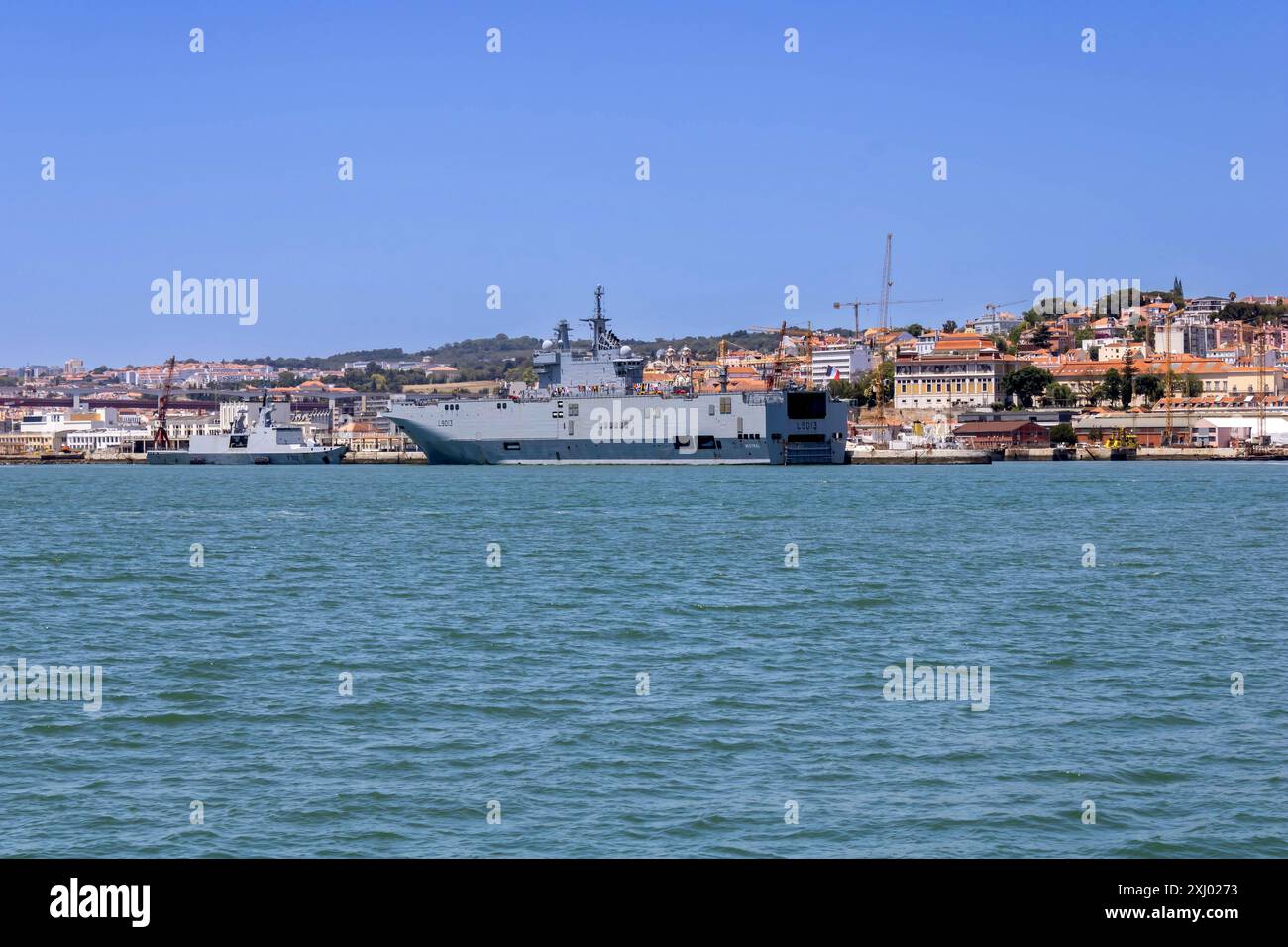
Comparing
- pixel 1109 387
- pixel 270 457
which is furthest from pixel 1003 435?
pixel 270 457

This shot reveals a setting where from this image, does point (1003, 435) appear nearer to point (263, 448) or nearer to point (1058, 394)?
point (1058, 394)

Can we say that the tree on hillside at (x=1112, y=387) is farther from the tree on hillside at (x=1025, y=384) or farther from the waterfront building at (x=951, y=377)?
the waterfront building at (x=951, y=377)

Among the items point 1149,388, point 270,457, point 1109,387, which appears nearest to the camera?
point 270,457

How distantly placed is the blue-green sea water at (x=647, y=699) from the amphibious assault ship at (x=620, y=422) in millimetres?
55315

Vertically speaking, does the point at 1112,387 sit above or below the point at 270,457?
above

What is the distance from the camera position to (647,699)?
15008mm

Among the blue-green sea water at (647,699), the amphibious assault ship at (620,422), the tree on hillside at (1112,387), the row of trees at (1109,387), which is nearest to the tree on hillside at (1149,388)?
the row of trees at (1109,387)

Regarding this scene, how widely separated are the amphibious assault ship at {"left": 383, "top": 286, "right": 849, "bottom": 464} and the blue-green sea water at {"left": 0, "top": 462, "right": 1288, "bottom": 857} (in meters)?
55.3

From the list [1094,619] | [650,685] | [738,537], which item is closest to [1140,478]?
[738,537]

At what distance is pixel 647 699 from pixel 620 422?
7828cm

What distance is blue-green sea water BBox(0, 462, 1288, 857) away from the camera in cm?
1038
